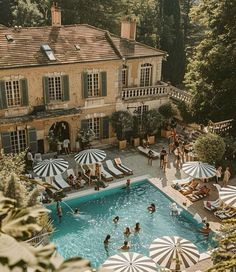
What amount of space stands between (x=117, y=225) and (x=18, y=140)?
374 inches

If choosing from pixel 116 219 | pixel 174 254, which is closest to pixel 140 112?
pixel 116 219

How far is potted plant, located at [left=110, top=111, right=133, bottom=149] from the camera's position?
2816 centimetres

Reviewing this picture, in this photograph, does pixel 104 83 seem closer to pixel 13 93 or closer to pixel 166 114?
pixel 166 114

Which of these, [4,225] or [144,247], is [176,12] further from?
[4,225]

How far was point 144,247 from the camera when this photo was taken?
19.0 meters

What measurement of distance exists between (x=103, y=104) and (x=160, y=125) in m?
4.74

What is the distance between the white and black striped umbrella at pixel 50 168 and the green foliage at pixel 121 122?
6.50m

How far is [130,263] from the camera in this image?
1531 cm

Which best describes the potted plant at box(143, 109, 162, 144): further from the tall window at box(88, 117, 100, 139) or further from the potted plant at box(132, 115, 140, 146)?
the tall window at box(88, 117, 100, 139)

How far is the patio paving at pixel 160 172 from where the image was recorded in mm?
21594

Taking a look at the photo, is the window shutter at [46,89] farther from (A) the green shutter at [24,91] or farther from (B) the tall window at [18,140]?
(B) the tall window at [18,140]

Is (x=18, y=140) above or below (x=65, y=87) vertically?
below

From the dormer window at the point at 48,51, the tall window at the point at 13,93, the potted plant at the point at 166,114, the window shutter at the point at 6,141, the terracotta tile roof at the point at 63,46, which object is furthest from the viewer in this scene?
the potted plant at the point at 166,114

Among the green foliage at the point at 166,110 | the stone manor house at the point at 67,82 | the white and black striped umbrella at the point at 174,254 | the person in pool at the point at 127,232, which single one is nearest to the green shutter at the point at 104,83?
the stone manor house at the point at 67,82
